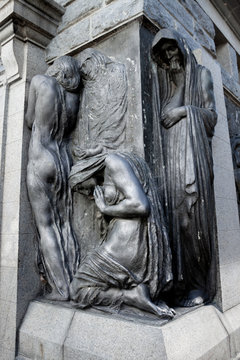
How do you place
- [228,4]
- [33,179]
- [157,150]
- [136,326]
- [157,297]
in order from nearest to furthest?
1. [136,326]
2. [157,297]
3. [157,150]
4. [33,179]
5. [228,4]

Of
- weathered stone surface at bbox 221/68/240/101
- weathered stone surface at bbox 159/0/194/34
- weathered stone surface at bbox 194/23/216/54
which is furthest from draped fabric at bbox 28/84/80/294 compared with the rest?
weathered stone surface at bbox 221/68/240/101

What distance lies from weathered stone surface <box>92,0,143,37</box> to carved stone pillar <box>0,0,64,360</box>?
703 millimetres

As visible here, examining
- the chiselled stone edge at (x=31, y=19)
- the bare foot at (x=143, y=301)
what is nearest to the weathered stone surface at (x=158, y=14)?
the chiselled stone edge at (x=31, y=19)

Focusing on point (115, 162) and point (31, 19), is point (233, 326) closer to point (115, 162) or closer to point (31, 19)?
point (115, 162)

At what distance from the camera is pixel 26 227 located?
2.85 m

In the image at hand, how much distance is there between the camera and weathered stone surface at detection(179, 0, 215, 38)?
3.41 m

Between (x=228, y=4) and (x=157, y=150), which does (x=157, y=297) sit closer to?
(x=157, y=150)

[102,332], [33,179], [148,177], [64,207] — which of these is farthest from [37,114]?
[102,332]

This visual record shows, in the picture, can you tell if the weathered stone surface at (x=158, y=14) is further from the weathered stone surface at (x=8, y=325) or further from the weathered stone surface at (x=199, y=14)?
the weathered stone surface at (x=8, y=325)

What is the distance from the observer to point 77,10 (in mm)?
3283

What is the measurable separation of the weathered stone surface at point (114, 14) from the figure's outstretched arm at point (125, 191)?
4.66 ft

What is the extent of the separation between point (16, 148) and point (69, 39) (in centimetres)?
138

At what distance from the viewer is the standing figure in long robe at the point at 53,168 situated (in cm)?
267

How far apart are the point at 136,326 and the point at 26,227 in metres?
1.47
